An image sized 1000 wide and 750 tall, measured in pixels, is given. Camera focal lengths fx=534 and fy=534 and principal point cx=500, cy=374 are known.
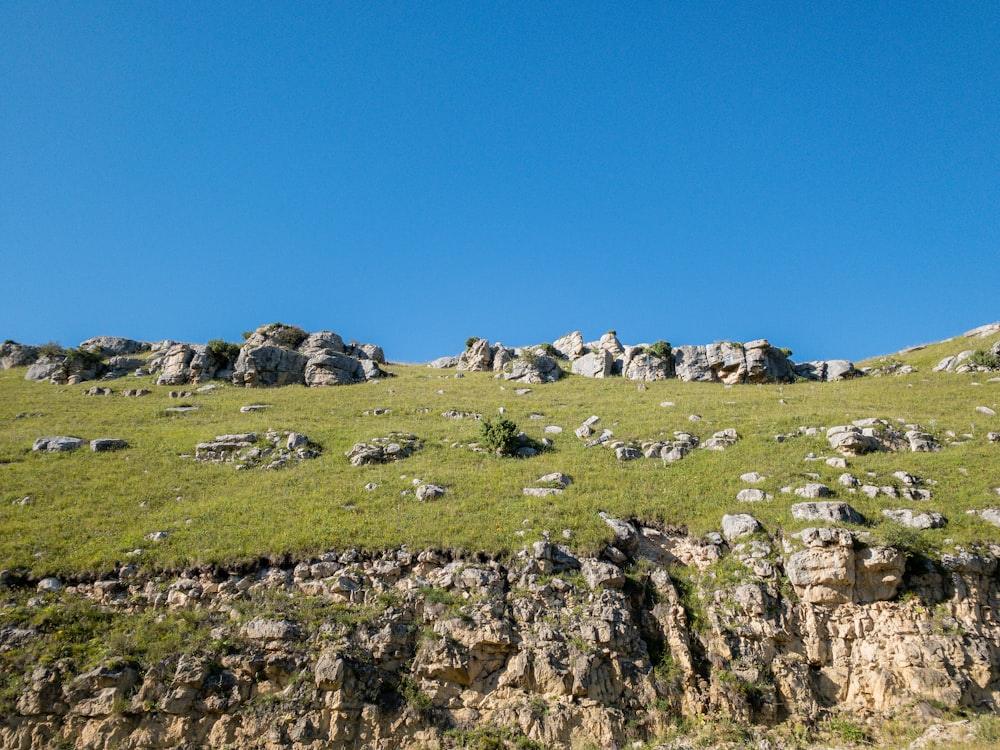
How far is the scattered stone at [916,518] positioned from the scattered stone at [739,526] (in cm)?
518

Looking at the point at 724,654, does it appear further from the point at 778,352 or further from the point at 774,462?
the point at 778,352

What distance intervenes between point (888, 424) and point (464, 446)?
24.8 meters

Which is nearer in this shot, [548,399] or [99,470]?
[99,470]

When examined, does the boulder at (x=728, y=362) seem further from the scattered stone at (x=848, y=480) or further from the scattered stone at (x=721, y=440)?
the scattered stone at (x=848, y=480)

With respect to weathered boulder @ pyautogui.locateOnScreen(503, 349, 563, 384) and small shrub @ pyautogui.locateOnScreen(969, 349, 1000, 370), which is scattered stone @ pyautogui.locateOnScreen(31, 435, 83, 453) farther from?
small shrub @ pyautogui.locateOnScreen(969, 349, 1000, 370)

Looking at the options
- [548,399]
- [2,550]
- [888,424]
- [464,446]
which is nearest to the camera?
[2,550]

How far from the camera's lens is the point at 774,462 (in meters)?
27.7

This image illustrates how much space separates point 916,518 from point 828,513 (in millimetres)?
3152

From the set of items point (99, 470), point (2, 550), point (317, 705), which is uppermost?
point (99, 470)

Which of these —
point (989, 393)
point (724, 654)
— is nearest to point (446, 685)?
point (724, 654)

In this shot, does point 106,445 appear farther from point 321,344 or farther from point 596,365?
point 596,365

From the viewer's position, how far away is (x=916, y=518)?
68.0 ft

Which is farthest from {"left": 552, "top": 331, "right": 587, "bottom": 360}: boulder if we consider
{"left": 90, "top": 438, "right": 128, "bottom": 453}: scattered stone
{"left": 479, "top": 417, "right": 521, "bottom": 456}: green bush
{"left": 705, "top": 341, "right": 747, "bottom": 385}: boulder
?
{"left": 90, "top": 438, "right": 128, "bottom": 453}: scattered stone

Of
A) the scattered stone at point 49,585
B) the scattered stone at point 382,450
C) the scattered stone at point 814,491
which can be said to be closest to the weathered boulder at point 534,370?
the scattered stone at point 382,450
